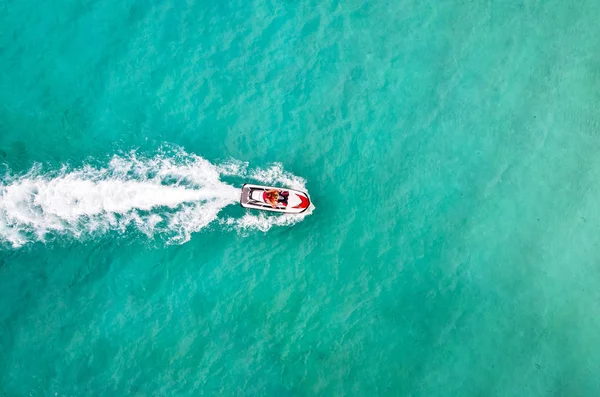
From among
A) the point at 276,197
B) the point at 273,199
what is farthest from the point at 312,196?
the point at 273,199

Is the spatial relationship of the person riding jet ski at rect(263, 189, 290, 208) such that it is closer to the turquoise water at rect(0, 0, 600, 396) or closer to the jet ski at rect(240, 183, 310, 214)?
the jet ski at rect(240, 183, 310, 214)

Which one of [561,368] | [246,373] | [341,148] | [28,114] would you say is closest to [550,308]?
[561,368]

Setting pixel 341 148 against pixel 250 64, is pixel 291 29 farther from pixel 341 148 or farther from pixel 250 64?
pixel 341 148

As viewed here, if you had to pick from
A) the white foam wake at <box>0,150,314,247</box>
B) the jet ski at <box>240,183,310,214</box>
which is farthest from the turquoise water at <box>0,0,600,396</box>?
the jet ski at <box>240,183,310,214</box>

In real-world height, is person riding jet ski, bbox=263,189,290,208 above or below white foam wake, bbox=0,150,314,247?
below

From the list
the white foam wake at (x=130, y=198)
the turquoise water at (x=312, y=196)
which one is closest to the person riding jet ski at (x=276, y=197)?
the white foam wake at (x=130, y=198)

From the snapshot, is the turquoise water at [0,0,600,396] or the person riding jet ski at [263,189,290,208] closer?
the person riding jet ski at [263,189,290,208]
